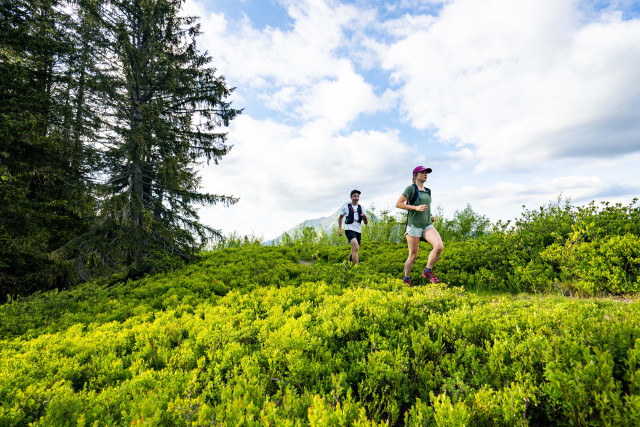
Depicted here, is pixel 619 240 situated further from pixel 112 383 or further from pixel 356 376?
pixel 112 383

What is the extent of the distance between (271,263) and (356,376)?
7.60 metres

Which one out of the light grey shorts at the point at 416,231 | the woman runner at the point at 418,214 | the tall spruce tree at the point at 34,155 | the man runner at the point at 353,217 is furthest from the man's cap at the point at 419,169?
the tall spruce tree at the point at 34,155

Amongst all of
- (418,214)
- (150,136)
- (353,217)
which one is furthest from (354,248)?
(150,136)

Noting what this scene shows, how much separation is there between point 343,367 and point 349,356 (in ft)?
0.75

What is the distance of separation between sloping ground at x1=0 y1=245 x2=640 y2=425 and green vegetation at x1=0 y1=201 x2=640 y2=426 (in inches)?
0.7

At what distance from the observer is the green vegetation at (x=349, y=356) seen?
214 cm

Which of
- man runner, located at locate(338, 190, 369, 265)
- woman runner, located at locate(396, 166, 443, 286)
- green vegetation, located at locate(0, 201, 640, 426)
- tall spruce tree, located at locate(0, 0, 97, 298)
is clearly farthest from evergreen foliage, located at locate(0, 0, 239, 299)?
woman runner, located at locate(396, 166, 443, 286)

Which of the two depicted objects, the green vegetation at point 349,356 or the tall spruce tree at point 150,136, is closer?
the green vegetation at point 349,356

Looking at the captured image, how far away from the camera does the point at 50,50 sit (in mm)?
9844

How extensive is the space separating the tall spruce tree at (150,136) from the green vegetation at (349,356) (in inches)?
109

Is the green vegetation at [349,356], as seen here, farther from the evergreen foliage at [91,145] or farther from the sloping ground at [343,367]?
the evergreen foliage at [91,145]

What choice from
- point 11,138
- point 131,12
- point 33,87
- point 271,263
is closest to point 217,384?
point 271,263

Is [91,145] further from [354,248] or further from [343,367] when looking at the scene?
[343,367]

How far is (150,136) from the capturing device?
9.45 meters
